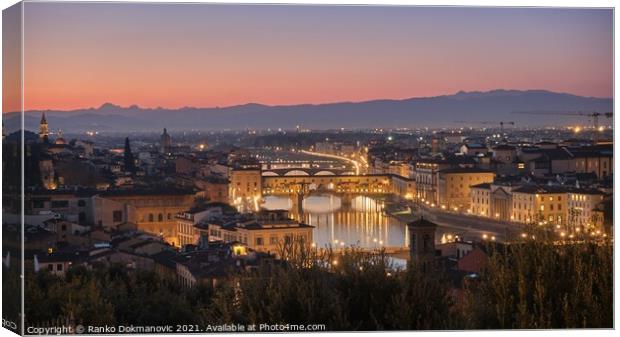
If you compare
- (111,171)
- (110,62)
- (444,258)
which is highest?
(110,62)

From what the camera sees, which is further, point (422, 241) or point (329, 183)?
point (329, 183)

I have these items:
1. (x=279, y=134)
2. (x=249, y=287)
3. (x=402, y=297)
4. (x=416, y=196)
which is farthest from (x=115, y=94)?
(x=416, y=196)

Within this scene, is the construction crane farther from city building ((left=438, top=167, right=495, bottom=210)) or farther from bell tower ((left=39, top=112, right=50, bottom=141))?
bell tower ((left=39, top=112, right=50, bottom=141))

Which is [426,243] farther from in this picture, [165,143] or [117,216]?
[117,216]

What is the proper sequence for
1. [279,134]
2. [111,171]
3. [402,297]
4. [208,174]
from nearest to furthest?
[402,297] → [279,134] → [111,171] → [208,174]

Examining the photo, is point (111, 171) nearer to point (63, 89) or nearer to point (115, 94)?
point (115, 94)

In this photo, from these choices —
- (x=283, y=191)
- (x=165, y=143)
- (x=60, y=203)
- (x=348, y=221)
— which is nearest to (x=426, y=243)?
(x=283, y=191)
